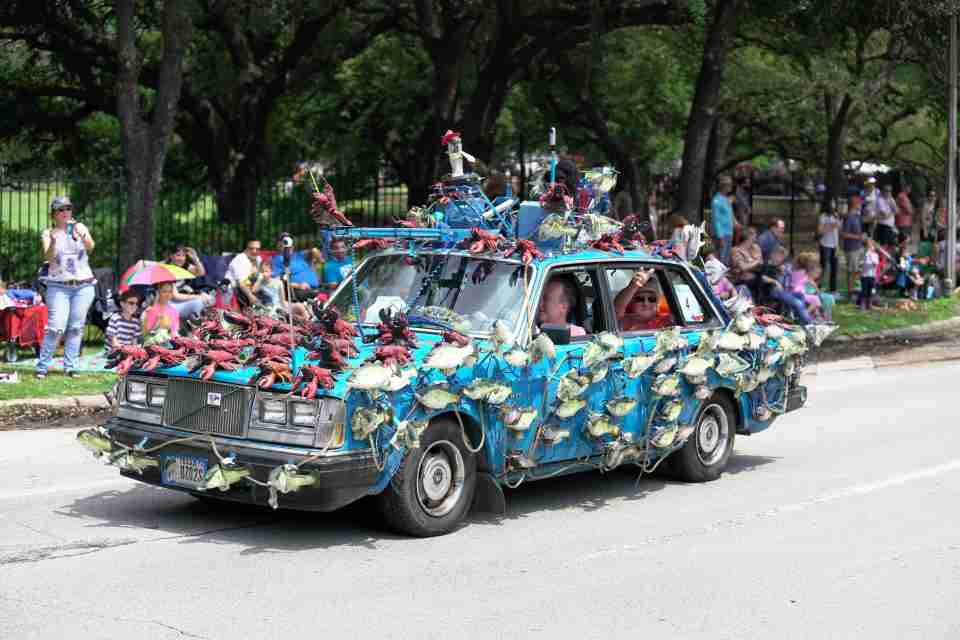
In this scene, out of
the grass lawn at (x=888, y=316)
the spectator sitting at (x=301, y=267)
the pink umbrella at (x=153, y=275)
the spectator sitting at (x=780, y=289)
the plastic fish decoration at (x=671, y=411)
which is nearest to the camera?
the plastic fish decoration at (x=671, y=411)

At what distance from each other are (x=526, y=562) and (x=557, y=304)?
1.95m

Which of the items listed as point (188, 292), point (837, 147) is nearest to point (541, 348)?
point (188, 292)

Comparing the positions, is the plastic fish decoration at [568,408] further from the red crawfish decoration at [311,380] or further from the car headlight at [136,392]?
the car headlight at [136,392]

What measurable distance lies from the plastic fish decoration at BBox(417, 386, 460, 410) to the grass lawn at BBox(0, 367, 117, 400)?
6488 millimetres

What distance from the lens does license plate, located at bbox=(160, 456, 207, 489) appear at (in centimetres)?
776

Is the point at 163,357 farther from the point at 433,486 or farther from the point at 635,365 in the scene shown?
the point at 635,365

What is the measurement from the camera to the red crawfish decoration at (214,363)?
25.7 feet

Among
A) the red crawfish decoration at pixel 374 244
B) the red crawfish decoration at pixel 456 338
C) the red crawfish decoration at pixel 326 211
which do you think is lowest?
the red crawfish decoration at pixel 456 338

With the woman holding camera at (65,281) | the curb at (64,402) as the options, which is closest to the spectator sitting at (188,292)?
the woman holding camera at (65,281)

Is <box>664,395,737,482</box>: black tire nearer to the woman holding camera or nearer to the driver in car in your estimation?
the driver in car

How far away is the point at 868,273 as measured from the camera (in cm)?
2284

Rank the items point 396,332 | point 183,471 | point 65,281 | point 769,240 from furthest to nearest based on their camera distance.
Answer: point 769,240, point 65,281, point 396,332, point 183,471

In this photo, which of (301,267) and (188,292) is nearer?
(188,292)

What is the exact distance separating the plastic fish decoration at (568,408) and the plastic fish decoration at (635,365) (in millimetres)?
557
